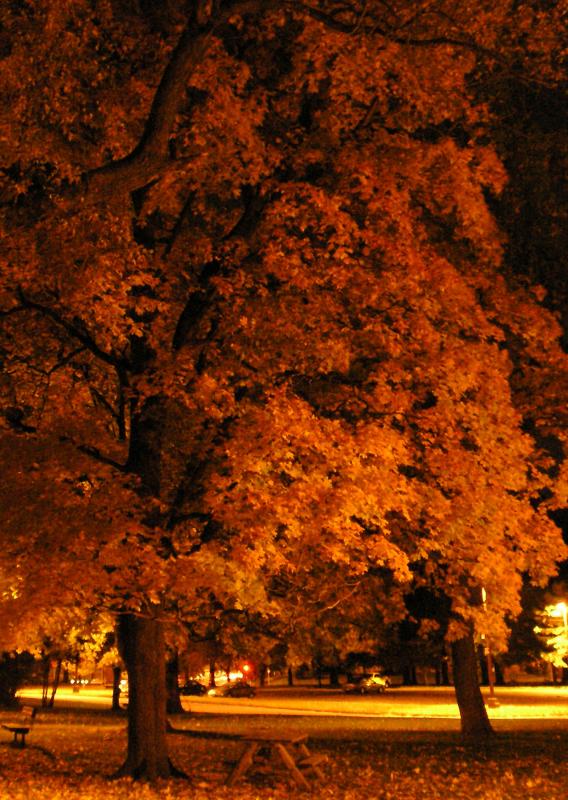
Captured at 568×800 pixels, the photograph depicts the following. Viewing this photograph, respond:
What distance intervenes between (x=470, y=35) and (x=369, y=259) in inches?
136

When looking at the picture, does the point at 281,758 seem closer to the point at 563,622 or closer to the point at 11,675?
the point at 11,675

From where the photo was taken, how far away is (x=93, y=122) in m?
13.1

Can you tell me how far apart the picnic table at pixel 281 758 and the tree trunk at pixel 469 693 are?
7.96 metres

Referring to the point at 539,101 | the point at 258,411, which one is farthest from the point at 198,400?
the point at 539,101

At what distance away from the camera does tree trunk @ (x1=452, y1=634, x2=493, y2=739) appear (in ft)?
69.5

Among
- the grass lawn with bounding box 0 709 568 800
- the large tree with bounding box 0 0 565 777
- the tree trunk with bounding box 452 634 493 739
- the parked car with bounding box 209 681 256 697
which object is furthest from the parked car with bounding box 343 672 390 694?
the large tree with bounding box 0 0 565 777

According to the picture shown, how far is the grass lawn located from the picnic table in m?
0.19

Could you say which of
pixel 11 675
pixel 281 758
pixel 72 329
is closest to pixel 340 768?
pixel 281 758

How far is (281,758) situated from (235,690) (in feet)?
163

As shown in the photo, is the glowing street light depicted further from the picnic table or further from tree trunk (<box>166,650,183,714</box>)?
the picnic table

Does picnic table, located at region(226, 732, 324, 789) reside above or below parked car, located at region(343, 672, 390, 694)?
below

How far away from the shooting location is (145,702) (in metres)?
13.3

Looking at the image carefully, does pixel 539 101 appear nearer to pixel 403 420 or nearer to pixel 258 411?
pixel 403 420

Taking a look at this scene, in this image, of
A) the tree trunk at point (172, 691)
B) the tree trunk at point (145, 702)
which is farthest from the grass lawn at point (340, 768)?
the tree trunk at point (172, 691)
